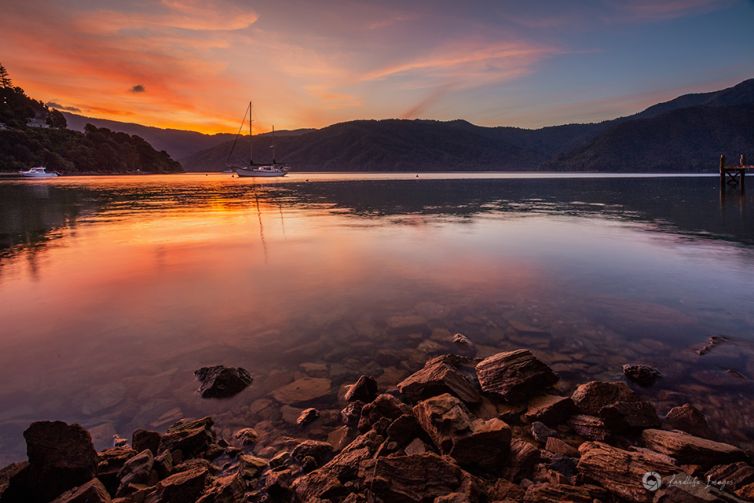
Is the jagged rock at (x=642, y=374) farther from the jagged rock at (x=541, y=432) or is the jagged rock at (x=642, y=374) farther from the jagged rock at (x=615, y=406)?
the jagged rock at (x=541, y=432)

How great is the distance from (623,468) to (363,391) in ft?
11.9

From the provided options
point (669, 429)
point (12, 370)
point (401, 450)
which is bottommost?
point (669, 429)

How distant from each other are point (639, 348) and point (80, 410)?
33.7ft

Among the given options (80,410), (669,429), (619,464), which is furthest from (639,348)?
(80,410)

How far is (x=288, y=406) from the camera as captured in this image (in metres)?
6.39

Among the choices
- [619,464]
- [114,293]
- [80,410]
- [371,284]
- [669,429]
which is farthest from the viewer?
[371,284]

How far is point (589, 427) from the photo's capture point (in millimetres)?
5512

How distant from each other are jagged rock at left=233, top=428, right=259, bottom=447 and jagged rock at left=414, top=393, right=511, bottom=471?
2.44 metres

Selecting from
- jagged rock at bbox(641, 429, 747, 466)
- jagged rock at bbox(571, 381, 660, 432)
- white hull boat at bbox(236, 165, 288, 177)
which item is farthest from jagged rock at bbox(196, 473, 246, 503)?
white hull boat at bbox(236, 165, 288, 177)

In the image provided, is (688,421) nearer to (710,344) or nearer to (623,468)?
(623,468)

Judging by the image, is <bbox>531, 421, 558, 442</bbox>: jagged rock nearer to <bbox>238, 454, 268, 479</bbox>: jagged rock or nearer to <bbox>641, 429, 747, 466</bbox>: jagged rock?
<bbox>641, 429, 747, 466</bbox>: jagged rock

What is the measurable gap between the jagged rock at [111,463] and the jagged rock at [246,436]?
1.25 m

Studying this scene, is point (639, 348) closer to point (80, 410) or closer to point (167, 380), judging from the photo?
point (167, 380)

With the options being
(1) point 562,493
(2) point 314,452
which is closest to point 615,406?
(1) point 562,493
